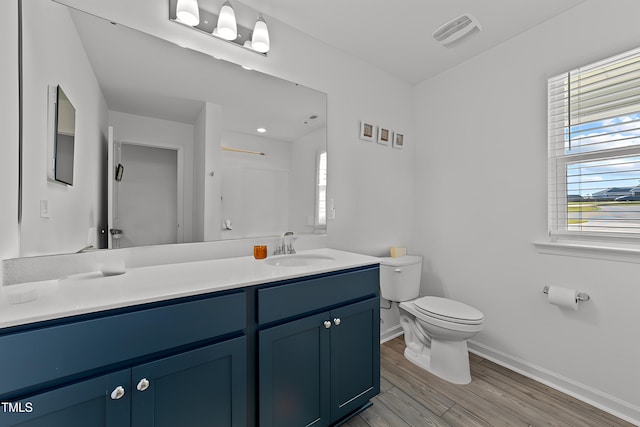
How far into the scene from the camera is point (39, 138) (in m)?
1.07

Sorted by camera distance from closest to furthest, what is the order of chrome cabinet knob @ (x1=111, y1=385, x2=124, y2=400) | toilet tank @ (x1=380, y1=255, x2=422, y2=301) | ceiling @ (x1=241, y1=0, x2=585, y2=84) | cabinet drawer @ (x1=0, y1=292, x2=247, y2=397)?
cabinet drawer @ (x1=0, y1=292, x2=247, y2=397) < chrome cabinet knob @ (x1=111, y1=385, x2=124, y2=400) < ceiling @ (x1=241, y1=0, x2=585, y2=84) < toilet tank @ (x1=380, y1=255, x2=422, y2=301)

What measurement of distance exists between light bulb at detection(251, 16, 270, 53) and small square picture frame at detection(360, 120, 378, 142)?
3.12 feet

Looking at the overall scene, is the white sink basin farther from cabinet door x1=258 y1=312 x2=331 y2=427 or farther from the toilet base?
the toilet base

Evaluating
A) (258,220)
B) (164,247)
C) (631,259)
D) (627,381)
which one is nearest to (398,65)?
(258,220)

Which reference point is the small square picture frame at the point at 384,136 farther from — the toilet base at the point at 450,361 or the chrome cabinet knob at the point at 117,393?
the chrome cabinet knob at the point at 117,393

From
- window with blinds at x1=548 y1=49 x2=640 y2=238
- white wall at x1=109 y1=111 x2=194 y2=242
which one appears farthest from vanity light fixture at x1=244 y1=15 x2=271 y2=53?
window with blinds at x1=548 y1=49 x2=640 y2=238

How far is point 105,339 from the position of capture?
80 cm

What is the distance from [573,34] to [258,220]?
7.70ft

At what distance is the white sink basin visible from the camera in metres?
1.61

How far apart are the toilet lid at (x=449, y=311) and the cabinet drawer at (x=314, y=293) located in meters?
0.61

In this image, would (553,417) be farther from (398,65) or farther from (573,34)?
(398,65)

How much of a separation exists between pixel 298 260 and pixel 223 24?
141 cm

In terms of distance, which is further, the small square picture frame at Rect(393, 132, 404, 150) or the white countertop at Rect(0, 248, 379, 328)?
the small square picture frame at Rect(393, 132, 404, 150)

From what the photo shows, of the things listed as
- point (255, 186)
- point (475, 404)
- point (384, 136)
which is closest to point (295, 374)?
point (255, 186)
